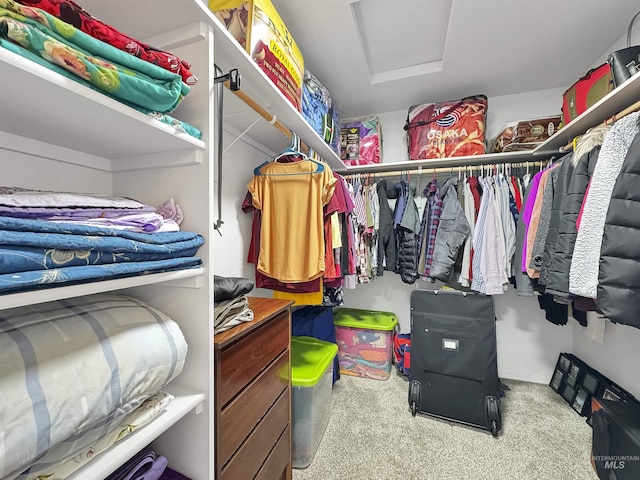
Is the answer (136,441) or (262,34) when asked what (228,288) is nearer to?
(136,441)

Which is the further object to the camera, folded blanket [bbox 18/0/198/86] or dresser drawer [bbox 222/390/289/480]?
dresser drawer [bbox 222/390/289/480]

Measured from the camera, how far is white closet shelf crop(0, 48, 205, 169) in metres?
0.40

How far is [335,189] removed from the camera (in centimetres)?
142

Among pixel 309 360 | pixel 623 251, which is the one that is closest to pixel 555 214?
pixel 623 251

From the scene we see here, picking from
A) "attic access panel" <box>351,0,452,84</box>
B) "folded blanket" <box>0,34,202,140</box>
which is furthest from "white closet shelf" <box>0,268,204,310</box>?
"attic access panel" <box>351,0,452,84</box>

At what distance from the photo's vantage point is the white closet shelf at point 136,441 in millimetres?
458

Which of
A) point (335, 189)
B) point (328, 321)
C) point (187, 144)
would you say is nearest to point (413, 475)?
point (328, 321)

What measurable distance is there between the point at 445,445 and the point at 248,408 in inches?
50.6

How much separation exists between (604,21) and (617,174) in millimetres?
1094

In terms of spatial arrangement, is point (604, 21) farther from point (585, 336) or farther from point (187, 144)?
point (187, 144)

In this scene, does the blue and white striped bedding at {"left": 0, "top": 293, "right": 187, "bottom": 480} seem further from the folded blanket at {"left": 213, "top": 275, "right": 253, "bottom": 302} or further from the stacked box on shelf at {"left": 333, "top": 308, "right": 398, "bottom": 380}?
the stacked box on shelf at {"left": 333, "top": 308, "right": 398, "bottom": 380}

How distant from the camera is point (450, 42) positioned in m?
1.56

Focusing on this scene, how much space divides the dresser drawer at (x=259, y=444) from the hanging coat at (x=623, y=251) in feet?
4.06

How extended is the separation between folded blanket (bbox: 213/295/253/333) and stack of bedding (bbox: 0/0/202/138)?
517mm
